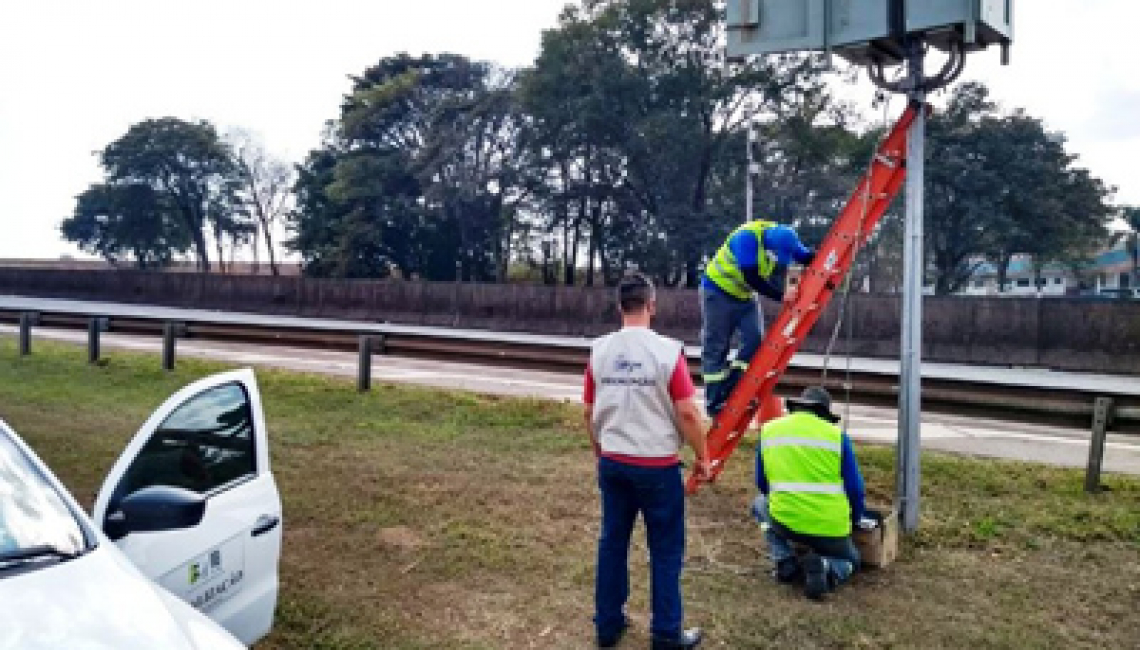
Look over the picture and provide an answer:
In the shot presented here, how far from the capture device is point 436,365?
14.7m

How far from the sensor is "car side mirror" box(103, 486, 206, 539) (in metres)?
2.72

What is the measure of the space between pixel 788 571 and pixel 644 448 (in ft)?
4.91

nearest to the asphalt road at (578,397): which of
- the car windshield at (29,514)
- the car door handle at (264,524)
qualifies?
the car door handle at (264,524)

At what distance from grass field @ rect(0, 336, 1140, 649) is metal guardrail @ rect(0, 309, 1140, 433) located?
483mm

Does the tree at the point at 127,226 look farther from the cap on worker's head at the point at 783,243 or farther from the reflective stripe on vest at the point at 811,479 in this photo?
the reflective stripe on vest at the point at 811,479

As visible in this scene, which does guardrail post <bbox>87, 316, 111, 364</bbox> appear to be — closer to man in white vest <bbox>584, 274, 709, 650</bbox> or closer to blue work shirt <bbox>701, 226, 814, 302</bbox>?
blue work shirt <bbox>701, 226, 814, 302</bbox>

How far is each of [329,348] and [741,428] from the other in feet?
26.5

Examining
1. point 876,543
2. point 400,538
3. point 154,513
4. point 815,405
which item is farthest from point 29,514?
point 876,543

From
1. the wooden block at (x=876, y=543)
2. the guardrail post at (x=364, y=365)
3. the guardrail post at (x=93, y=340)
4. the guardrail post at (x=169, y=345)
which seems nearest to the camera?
the wooden block at (x=876, y=543)

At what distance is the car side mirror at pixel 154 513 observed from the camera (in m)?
2.72

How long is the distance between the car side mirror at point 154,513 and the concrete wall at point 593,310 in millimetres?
5875

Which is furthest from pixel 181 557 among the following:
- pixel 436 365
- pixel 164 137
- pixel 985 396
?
pixel 164 137

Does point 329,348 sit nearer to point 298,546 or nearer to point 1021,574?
point 298,546

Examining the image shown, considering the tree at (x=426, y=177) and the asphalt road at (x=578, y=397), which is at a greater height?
the tree at (x=426, y=177)
